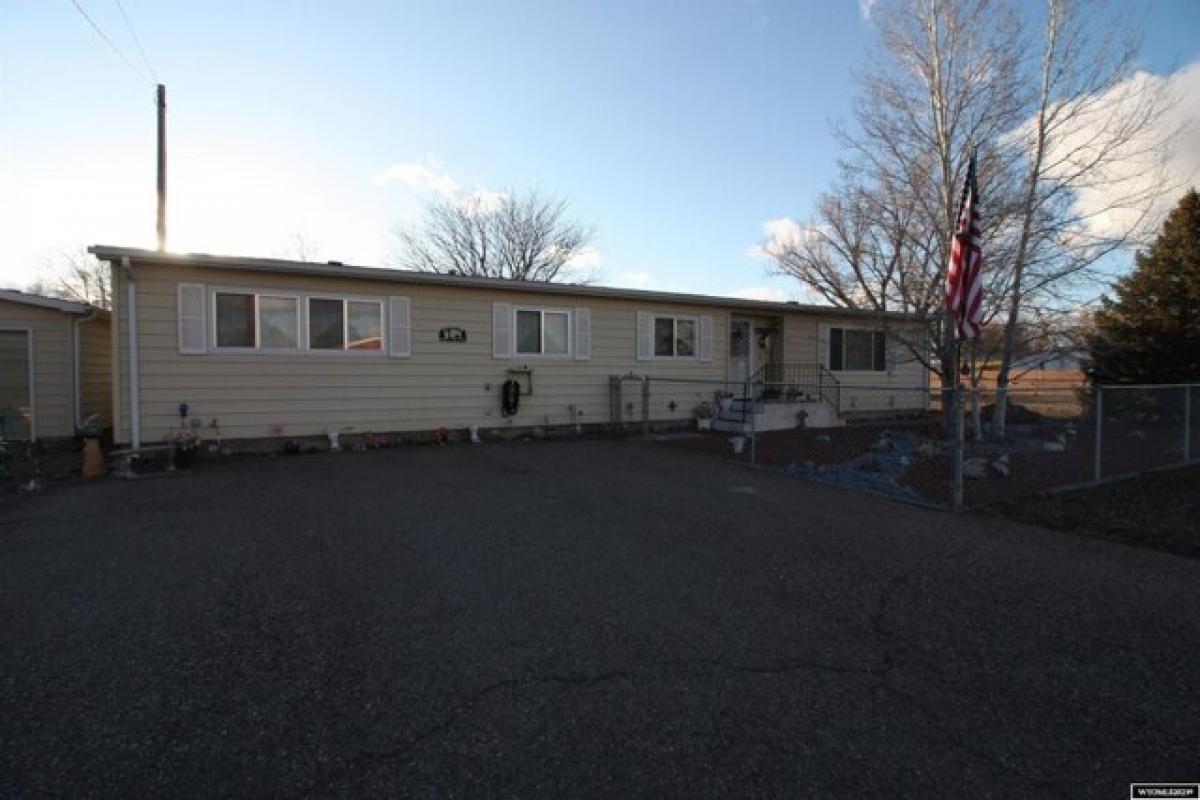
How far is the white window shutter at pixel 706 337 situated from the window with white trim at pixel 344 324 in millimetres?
6742

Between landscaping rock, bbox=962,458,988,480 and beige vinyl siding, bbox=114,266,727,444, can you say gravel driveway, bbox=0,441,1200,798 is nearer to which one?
landscaping rock, bbox=962,458,988,480

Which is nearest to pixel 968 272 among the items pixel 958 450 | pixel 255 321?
pixel 958 450

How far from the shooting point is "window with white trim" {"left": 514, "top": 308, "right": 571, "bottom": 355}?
11234mm

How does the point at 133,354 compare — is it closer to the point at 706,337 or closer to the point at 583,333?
the point at 583,333

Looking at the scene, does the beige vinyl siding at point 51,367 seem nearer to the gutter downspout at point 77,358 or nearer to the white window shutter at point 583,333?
the gutter downspout at point 77,358

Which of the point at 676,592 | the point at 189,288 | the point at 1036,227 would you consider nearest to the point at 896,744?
the point at 676,592

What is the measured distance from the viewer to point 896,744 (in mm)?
2178

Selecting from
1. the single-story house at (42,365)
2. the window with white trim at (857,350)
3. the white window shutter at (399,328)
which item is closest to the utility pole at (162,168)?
the single-story house at (42,365)

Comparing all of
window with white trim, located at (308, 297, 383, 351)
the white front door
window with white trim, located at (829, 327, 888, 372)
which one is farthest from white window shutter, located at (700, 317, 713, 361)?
window with white trim, located at (308, 297, 383, 351)

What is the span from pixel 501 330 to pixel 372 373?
95.3 inches

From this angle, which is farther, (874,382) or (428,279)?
(874,382)

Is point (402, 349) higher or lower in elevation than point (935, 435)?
higher

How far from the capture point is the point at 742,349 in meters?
14.1

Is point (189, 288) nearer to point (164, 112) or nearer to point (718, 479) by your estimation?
point (164, 112)
